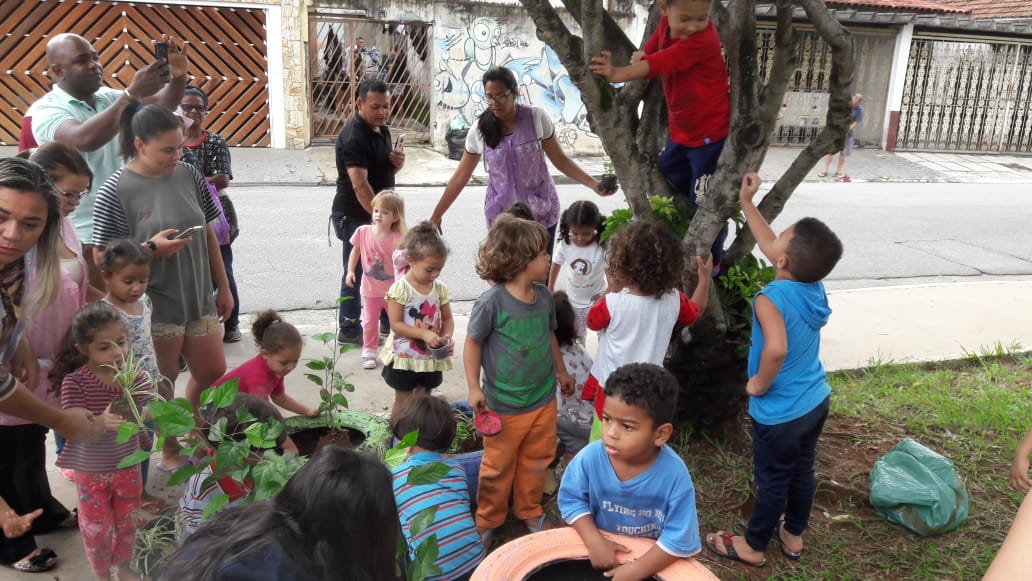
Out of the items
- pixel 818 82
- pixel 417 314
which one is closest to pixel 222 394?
pixel 417 314

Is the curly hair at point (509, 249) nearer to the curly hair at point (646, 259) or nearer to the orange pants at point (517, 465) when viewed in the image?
the curly hair at point (646, 259)

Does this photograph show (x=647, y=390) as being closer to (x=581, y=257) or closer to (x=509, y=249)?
(x=509, y=249)

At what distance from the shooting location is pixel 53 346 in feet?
9.36

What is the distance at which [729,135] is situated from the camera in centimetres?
346

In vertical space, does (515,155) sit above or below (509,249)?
above

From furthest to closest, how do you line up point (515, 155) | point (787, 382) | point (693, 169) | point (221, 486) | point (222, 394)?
point (515, 155) → point (693, 169) → point (787, 382) → point (221, 486) → point (222, 394)

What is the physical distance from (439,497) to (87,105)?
283 cm

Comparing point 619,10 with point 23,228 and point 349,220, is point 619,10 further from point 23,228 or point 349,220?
point 23,228

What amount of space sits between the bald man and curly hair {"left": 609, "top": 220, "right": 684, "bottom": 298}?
243 centimetres

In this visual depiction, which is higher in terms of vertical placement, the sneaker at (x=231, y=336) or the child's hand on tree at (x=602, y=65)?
the child's hand on tree at (x=602, y=65)

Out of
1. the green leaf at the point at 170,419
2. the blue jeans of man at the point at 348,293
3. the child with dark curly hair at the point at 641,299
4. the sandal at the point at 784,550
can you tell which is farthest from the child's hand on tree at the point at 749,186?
the blue jeans of man at the point at 348,293

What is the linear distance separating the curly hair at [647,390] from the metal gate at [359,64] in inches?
548

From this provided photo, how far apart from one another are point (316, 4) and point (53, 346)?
44.2 ft

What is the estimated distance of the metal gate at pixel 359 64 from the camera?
608 inches
